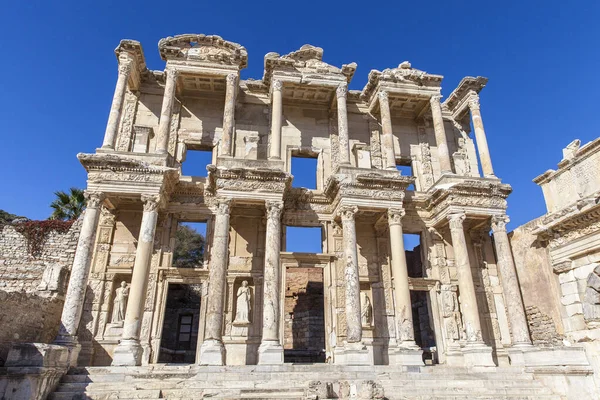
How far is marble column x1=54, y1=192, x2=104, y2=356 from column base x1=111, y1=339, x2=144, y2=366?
3.72ft

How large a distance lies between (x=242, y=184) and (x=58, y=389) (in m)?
7.65

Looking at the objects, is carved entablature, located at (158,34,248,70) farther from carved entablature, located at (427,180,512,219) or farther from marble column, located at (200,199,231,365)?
carved entablature, located at (427,180,512,219)

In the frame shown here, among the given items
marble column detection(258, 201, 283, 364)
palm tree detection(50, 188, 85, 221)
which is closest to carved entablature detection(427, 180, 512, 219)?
marble column detection(258, 201, 283, 364)

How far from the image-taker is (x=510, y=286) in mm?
14227

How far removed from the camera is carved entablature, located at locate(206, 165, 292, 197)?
14180 mm

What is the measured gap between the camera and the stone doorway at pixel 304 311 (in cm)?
2094

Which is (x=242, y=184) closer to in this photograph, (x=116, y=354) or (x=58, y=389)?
(x=116, y=354)

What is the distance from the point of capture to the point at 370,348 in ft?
47.0

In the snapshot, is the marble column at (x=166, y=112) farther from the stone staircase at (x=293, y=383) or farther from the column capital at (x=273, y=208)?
the stone staircase at (x=293, y=383)

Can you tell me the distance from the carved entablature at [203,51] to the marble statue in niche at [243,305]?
28.5 feet

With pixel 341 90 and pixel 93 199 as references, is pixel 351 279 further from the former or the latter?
pixel 93 199

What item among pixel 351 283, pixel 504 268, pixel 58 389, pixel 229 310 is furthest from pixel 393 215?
pixel 58 389

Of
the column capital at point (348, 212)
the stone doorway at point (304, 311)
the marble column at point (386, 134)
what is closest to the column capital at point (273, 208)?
the column capital at point (348, 212)

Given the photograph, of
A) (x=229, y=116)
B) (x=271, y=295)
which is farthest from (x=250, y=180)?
(x=271, y=295)
